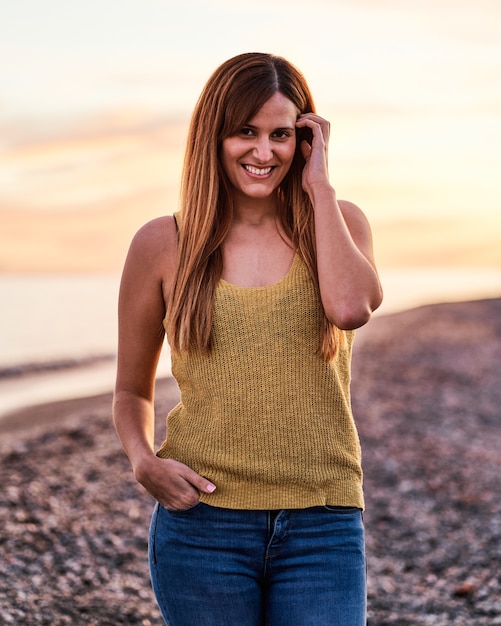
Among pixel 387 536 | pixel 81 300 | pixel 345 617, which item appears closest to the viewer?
pixel 345 617

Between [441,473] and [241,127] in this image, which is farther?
[441,473]

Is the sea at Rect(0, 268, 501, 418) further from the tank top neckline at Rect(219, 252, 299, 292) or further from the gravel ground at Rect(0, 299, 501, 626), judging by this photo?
the tank top neckline at Rect(219, 252, 299, 292)

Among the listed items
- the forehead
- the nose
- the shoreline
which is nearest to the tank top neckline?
the nose

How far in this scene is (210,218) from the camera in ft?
8.61

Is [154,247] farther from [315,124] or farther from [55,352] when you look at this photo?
[55,352]

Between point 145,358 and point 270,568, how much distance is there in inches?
30.2

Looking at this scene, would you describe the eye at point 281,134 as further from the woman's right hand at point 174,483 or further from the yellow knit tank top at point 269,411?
the woman's right hand at point 174,483

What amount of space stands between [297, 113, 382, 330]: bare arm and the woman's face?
0.07 m

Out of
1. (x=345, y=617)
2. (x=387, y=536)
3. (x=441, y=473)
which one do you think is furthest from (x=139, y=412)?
(x=441, y=473)

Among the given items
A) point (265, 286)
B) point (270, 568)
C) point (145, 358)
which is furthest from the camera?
point (145, 358)

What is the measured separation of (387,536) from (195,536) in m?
4.90

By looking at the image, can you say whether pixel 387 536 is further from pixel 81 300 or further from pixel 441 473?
pixel 81 300

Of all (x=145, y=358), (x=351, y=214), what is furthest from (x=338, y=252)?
(x=145, y=358)

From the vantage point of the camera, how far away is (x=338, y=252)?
2.54 m
